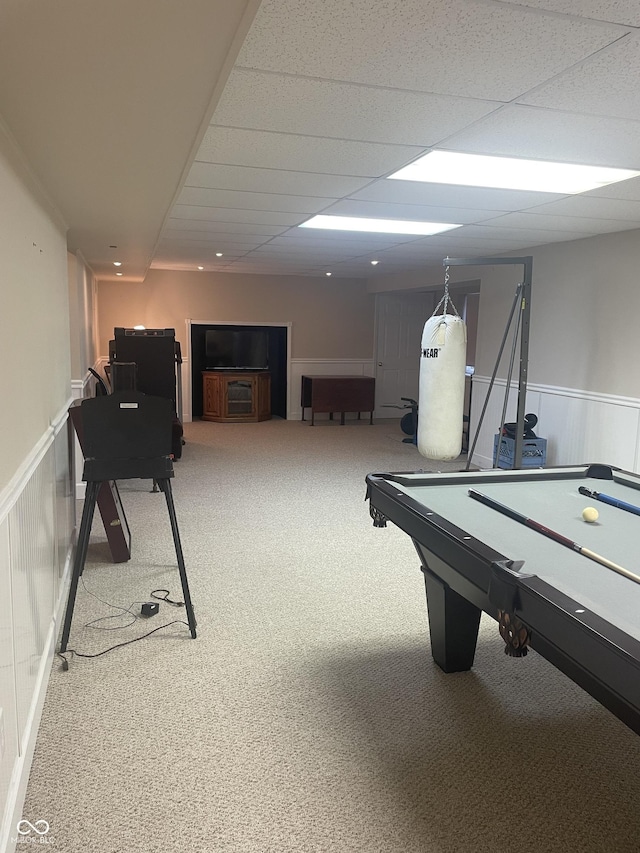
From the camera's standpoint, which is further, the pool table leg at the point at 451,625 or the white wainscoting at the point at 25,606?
the pool table leg at the point at 451,625

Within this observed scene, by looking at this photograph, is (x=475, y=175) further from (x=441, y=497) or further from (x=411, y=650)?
(x=411, y=650)

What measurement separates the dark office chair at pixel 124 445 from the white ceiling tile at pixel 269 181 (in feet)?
4.00

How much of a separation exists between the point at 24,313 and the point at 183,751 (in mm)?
1751

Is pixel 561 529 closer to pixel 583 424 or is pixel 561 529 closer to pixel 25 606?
pixel 25 606

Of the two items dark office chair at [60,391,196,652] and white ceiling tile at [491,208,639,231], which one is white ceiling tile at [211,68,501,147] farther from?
white ceiling tile at [491,208,639,231]

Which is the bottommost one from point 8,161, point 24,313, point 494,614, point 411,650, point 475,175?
point 411,650

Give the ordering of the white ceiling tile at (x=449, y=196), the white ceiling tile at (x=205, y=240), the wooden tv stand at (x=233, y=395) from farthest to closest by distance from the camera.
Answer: the wooden tv stand at (x=233, y=395), the white ceiling tile at (x=205, y=240), the white ceiling tile at (x=449, y=196)

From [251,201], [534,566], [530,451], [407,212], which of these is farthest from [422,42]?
[530,451]

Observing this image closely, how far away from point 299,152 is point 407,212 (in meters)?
1.65

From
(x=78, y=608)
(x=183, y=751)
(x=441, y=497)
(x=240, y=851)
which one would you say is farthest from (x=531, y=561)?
(x=78, y=608)

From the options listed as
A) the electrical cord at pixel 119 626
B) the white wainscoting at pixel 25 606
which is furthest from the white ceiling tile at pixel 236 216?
the electrical cord at pixel 119 626

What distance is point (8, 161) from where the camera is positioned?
227 centimetres

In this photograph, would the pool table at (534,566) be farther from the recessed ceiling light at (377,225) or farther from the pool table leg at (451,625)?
the recessed ceiling light at (377,225)

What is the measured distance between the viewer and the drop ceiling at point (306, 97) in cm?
162
